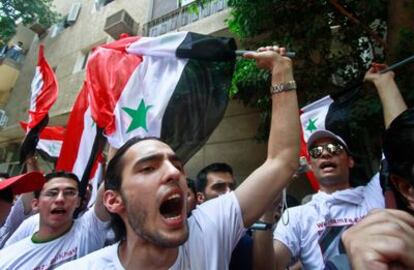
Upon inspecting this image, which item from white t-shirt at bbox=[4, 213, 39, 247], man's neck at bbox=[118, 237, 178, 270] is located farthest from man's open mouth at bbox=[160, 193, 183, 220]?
white t-shirt at bbox=[4, 213, 39, 247]

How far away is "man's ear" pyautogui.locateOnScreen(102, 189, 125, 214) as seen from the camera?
1708 mm

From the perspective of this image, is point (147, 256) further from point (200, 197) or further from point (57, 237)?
point (200, 197)

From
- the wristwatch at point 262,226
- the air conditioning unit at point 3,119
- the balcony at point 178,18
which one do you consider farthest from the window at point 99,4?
the wristwatch at point 262,226

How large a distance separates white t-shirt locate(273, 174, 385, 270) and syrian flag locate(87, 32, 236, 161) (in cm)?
87

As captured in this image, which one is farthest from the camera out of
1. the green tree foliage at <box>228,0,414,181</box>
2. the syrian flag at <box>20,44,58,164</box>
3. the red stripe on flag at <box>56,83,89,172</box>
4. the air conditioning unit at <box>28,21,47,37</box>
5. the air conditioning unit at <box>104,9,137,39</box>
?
the air conditioning unit at <box>28,21,47,37</box>

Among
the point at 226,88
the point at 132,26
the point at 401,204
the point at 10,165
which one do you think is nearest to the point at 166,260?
the point at 401,204

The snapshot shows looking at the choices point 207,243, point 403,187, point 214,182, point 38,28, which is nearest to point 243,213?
point 207,243

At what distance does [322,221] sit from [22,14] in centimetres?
1308

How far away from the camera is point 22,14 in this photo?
40.3 feet

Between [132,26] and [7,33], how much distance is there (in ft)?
15.2

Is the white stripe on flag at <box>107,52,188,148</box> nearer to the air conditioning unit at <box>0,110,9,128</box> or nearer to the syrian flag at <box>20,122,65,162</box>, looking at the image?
the syrian flag at <box>20,122,65,162</box>

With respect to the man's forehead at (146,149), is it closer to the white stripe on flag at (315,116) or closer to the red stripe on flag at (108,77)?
the red stripe on flag at (108,77)

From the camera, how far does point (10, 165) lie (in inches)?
546

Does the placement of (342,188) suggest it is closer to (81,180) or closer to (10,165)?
(81,180)
